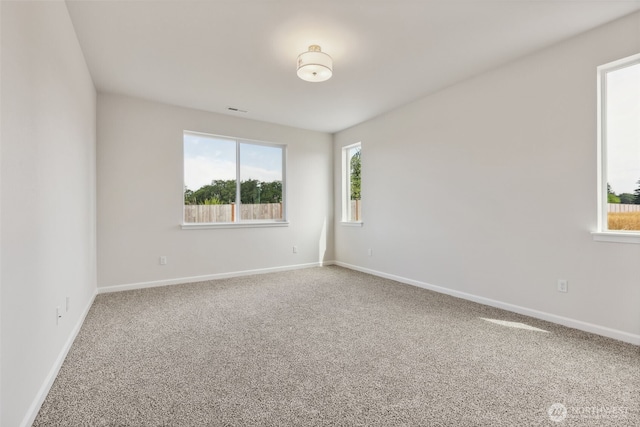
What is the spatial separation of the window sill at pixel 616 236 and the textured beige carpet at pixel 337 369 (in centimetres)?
80

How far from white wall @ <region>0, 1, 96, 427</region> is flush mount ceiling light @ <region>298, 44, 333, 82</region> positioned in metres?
1.73

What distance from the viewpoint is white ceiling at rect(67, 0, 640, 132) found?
227 cm

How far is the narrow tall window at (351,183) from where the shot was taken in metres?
5.48

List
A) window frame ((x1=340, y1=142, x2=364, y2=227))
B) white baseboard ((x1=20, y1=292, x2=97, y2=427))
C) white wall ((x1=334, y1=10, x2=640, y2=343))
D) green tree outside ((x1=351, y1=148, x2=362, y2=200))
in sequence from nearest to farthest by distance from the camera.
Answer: white baseboard ((x1=20, y1=292, x2=97, y2=427)), white wall ((x1=334, y1=10, x2=640, y2=343)), green tree outside ((x1=351, y1=148, x2=362, y2=200)), window frame ((x1=340, y1=142, x2=364, y2=227))

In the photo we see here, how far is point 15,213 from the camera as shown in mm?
1378

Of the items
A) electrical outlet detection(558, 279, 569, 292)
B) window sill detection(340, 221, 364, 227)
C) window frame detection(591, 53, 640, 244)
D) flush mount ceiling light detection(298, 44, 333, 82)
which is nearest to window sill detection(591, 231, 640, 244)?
window frame detection(591, 53, 640, 244)

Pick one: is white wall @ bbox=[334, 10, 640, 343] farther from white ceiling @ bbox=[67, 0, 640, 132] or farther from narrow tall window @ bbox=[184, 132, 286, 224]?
narrow tall window @ bbox=[184, 132, 286, 224]

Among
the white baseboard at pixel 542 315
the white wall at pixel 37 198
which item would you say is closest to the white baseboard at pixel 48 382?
the white wall at pixel 37 198

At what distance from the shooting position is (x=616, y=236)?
2404 millimetres

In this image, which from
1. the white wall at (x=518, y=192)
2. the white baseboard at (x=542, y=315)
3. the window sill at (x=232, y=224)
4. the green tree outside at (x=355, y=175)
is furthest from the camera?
the green tree outside at (x=355, y=175)

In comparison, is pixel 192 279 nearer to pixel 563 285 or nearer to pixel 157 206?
pixel 157 206

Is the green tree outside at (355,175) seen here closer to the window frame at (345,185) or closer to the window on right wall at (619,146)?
the window frame at (345,185)

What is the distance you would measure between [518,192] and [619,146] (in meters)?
0.80

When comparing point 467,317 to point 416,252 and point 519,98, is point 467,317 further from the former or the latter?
point 519,98
